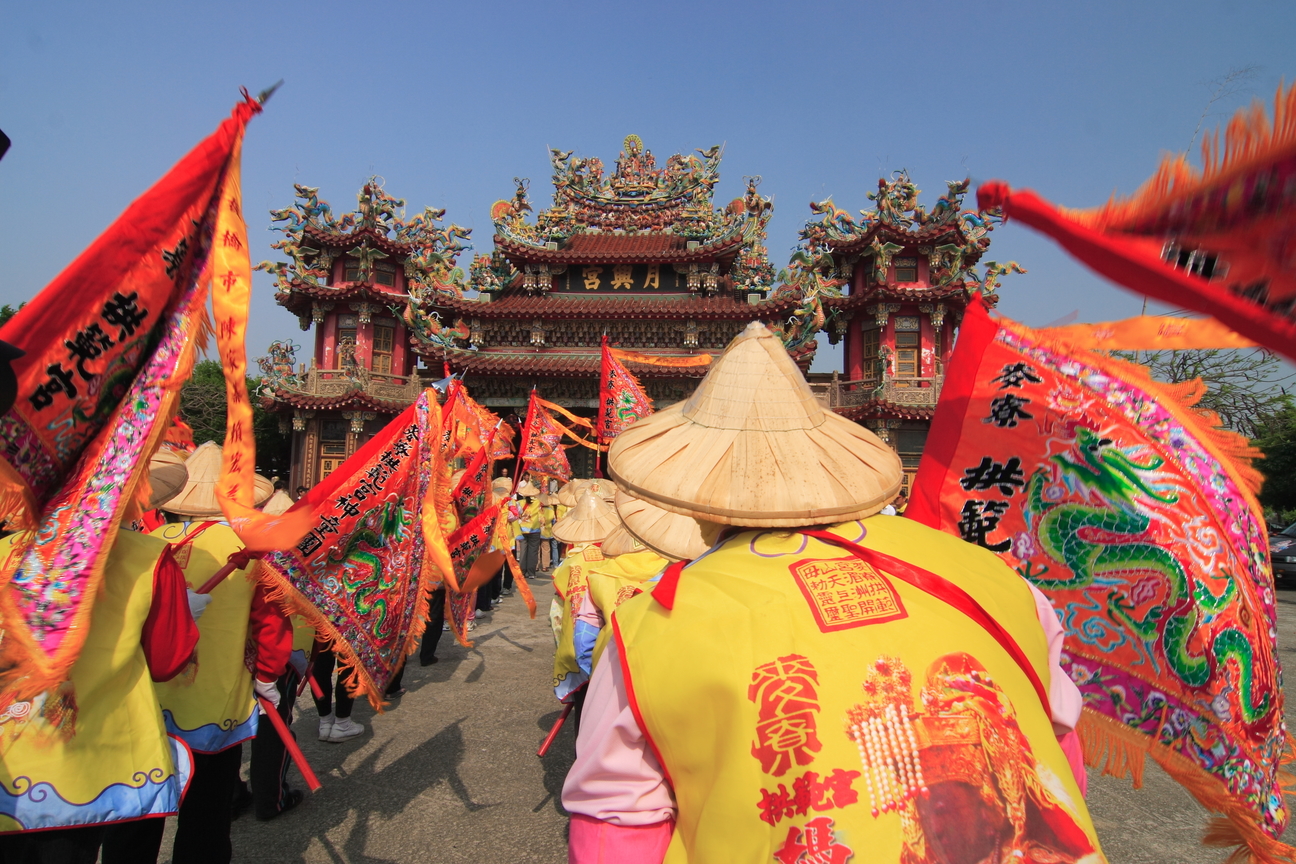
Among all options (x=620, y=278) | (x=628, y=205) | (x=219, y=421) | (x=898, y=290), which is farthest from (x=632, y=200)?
(x=219, y=421)

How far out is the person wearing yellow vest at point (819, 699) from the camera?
0.90 meters

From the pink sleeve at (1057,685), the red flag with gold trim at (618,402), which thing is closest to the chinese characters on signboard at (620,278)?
the red flag with gold trim at (618,402)

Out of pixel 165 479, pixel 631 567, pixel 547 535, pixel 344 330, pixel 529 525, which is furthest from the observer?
pixel 344 330

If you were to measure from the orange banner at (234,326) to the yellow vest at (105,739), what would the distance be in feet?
1.09

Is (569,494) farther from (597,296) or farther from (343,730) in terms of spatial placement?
(597,296)

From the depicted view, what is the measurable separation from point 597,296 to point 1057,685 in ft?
61.7

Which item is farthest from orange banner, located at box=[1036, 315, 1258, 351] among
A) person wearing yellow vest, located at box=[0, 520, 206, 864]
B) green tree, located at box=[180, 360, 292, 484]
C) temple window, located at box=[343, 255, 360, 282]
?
temple window, located at box=[343, 255, 360, 282]

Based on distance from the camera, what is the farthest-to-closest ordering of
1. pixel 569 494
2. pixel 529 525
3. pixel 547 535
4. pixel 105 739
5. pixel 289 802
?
pixel 547 535 → pixel 529 525 → pixel 569 494 → pixel 289 802 → pixel 105 739

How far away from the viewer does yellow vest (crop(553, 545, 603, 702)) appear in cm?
327

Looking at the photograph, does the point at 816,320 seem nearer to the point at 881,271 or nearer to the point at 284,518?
the point at 881,271

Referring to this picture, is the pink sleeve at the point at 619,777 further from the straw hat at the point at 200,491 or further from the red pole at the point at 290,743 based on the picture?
the straw hat at the point at 200,491

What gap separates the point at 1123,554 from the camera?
1.68 metres

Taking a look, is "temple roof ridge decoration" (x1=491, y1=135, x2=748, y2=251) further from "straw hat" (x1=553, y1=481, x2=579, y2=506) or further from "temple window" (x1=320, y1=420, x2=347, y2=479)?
"straw hat" (x1=553, y1=481, x2=579, y2=506)

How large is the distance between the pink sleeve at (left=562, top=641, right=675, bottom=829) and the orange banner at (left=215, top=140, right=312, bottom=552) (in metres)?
1.23
